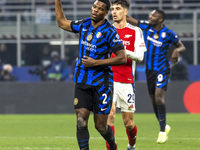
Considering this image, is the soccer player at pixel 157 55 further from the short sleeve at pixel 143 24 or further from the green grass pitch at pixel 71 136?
the green grass pitch at pixel 71 136

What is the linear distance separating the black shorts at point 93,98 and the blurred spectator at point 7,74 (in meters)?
11.2

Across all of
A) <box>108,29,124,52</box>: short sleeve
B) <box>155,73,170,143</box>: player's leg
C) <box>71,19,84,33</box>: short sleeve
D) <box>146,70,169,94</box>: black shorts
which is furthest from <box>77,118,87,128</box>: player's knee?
<box>146,70,169,94</box>: black shorts

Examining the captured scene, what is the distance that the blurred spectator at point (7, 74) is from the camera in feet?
56.1

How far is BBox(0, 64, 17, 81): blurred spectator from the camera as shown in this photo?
17.1m

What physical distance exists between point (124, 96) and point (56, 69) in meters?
9.74

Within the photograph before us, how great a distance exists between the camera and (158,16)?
10375 millimetres

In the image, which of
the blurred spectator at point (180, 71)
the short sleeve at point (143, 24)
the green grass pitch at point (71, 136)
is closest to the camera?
the green grass pitch at point (71, 136)

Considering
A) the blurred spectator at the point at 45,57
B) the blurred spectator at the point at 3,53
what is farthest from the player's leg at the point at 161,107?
→ the blurred spectator at the point at 3,53

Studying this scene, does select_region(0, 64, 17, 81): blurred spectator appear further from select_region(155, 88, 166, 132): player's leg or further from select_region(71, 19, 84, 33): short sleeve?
select_region(71, 19, 84, 33): short sleeve

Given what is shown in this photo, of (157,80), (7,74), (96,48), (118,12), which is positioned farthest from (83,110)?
Answer: (7,74)

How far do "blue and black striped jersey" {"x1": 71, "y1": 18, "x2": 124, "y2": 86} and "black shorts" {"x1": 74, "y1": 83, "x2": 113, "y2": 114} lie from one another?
0.19 feet

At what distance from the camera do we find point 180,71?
17.0m

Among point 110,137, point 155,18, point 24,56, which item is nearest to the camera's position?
point 110,137

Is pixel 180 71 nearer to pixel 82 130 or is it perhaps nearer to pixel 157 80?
pixel 157 80
